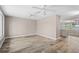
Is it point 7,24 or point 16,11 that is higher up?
point 16,11

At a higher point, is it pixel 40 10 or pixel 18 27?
pixel 40 10

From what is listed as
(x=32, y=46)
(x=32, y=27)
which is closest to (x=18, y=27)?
(x=32, y=27)

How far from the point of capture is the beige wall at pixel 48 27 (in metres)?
1.72

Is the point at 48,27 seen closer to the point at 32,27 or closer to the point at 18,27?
the point at 32,27

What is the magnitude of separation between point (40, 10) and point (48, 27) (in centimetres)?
41

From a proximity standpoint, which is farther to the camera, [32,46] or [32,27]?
[32,27]

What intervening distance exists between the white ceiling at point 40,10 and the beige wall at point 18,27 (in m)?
0.12

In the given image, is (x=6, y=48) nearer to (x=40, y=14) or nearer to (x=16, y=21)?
(x=16, y=21)

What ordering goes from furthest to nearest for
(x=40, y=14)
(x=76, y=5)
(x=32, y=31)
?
1. (x=32, y=31)
2. (x=40, y=14)
3. (x=76, y=5)

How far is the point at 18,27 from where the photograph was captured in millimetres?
1763

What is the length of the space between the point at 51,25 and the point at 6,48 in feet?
3.40
